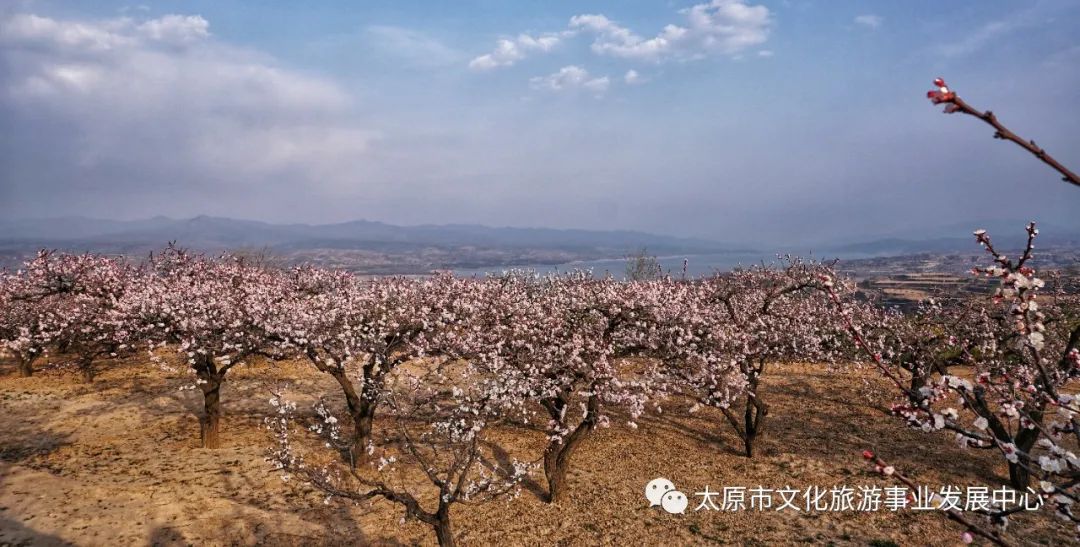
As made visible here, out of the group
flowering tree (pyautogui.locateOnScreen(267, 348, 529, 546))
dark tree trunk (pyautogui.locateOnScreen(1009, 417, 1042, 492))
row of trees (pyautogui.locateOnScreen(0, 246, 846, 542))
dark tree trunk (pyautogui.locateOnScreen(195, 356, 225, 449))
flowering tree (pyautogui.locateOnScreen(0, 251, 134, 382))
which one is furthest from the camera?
flowering tree (pyautogui.locateOnScreen(0, 251, 134, 382))

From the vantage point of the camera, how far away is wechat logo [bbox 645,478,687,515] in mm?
13930

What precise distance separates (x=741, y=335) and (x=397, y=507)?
36.5ft

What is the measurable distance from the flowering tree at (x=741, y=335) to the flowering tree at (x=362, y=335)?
7639mm

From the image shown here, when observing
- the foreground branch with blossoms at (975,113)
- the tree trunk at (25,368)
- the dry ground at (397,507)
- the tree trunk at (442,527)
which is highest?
the foreground branch with blossoms at (975,113)

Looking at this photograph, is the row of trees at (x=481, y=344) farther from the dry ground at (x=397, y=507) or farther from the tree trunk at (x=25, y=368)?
the tree trunk at (x=25, y=368)

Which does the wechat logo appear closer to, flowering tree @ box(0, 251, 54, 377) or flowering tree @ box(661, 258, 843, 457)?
flowering tree @ box(661, 258, 843, 457)

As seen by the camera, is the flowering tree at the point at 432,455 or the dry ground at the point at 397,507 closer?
the flowering tree at the point at 432,455

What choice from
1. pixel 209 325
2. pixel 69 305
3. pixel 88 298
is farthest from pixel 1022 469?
pixel 69 305

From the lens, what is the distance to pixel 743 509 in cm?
1387

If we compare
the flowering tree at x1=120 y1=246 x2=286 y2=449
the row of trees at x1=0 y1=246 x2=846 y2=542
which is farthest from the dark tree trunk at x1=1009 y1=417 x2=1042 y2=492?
the flowering tree at x1=120 y1=246 x2=286 y2=449

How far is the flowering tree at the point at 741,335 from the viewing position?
15516 mm

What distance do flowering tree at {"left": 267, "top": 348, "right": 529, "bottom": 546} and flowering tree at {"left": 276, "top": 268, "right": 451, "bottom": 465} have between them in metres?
0.73

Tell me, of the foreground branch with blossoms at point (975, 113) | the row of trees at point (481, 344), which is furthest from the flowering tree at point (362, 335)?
the foreground branch with blossoms at point (975, 113)

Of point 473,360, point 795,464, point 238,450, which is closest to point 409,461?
point 473,360
